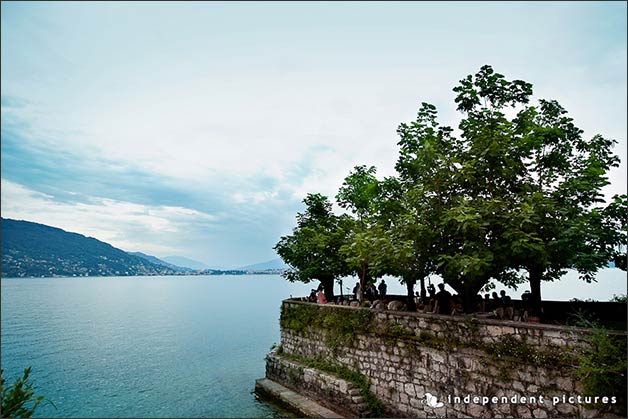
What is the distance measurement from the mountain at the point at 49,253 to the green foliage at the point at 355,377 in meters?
164

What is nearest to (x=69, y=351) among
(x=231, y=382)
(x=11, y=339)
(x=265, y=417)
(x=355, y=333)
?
(x=11, y=339)

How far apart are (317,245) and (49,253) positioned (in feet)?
612

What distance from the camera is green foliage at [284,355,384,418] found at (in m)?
11.0

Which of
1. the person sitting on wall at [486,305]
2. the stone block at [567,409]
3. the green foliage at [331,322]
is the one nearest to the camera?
the stone block at [567,409]

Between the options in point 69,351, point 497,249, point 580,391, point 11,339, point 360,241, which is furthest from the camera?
point 11,339

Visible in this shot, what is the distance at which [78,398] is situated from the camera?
18.3 meters

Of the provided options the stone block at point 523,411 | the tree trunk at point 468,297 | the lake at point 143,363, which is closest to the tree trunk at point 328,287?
the lake at point 143,363

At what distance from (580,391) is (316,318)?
27.4 ft

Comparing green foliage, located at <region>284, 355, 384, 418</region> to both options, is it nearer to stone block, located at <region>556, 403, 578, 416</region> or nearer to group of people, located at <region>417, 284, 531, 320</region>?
group of people, located at <region>417, 284, 531, 320</region>

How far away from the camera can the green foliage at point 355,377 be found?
11.0m

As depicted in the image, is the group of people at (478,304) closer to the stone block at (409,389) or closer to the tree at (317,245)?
the stone block at (409,389)

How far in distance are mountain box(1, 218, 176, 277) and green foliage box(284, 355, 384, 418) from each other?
16410cm

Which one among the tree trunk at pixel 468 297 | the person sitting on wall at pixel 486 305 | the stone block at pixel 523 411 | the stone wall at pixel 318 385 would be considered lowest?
the stone wall at pixel 318 385

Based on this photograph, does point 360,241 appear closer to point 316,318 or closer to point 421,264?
point 421,264
